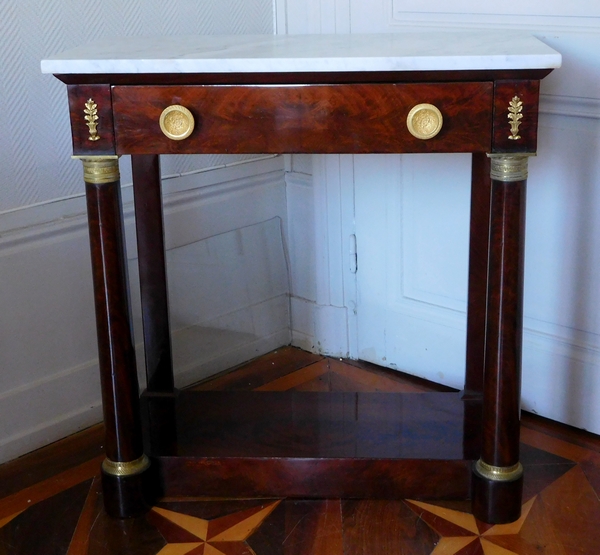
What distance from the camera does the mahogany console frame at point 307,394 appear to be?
122 centimetres

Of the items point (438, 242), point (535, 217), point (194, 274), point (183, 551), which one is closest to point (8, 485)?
point (183, 551)

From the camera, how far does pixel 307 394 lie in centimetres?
172

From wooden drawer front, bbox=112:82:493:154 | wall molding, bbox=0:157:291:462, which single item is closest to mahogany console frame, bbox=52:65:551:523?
wooden drawer front, bbox=112:82:493:154

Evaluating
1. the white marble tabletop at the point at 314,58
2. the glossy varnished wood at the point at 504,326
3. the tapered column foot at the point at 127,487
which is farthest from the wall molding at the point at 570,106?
the tapered column foot at the point at 127,487

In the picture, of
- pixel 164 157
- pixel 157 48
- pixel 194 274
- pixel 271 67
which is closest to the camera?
pixel 271 67

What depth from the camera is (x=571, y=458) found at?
1642mm

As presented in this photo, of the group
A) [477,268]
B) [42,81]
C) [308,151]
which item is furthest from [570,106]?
[42,81]

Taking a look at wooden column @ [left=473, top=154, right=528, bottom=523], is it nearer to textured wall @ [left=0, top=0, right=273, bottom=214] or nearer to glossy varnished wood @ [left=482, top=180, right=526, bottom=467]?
glossy varnished wood @ [left=482, top=180, right=526, bottom=467]

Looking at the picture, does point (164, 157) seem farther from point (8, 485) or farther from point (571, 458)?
point (571, 458)

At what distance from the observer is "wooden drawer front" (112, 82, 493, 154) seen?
3.98 feet

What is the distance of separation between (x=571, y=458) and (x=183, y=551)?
0.79 meters

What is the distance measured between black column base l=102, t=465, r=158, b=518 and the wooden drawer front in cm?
59

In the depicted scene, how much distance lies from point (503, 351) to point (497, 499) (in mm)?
280

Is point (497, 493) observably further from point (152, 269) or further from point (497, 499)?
point (152, 269)
